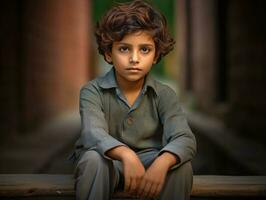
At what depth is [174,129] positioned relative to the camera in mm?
2250

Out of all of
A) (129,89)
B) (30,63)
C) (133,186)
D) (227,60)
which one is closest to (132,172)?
(133,186)

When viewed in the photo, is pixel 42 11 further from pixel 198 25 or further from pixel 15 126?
pixel 198 25

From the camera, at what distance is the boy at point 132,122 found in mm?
2090

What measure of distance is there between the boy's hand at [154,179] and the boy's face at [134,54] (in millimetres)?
395

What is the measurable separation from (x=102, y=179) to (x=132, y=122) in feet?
1.08

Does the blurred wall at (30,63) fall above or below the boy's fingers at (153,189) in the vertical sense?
below

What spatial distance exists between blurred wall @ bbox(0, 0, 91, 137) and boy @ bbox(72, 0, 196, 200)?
3.80 meters

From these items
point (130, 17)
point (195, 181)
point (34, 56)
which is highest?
point (130, 17)

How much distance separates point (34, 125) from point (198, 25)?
5.25 m

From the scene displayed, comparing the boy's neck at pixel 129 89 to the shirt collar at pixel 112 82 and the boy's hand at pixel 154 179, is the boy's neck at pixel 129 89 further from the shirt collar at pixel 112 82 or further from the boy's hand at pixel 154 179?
the boy's hand at pixel 154 179

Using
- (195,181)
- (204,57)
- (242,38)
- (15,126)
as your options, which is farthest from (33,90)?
(195,181)

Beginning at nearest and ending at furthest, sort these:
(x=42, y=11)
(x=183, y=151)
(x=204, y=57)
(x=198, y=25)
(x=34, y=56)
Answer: (x=183, y=151)
(x=34, y=56)
(x=42, y=11)
(x=204, y=57)
(x=198, y=25)

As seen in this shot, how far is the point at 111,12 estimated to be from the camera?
7.36ft

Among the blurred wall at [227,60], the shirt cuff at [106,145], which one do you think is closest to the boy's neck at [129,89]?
the shirt cuff at [106,145]
